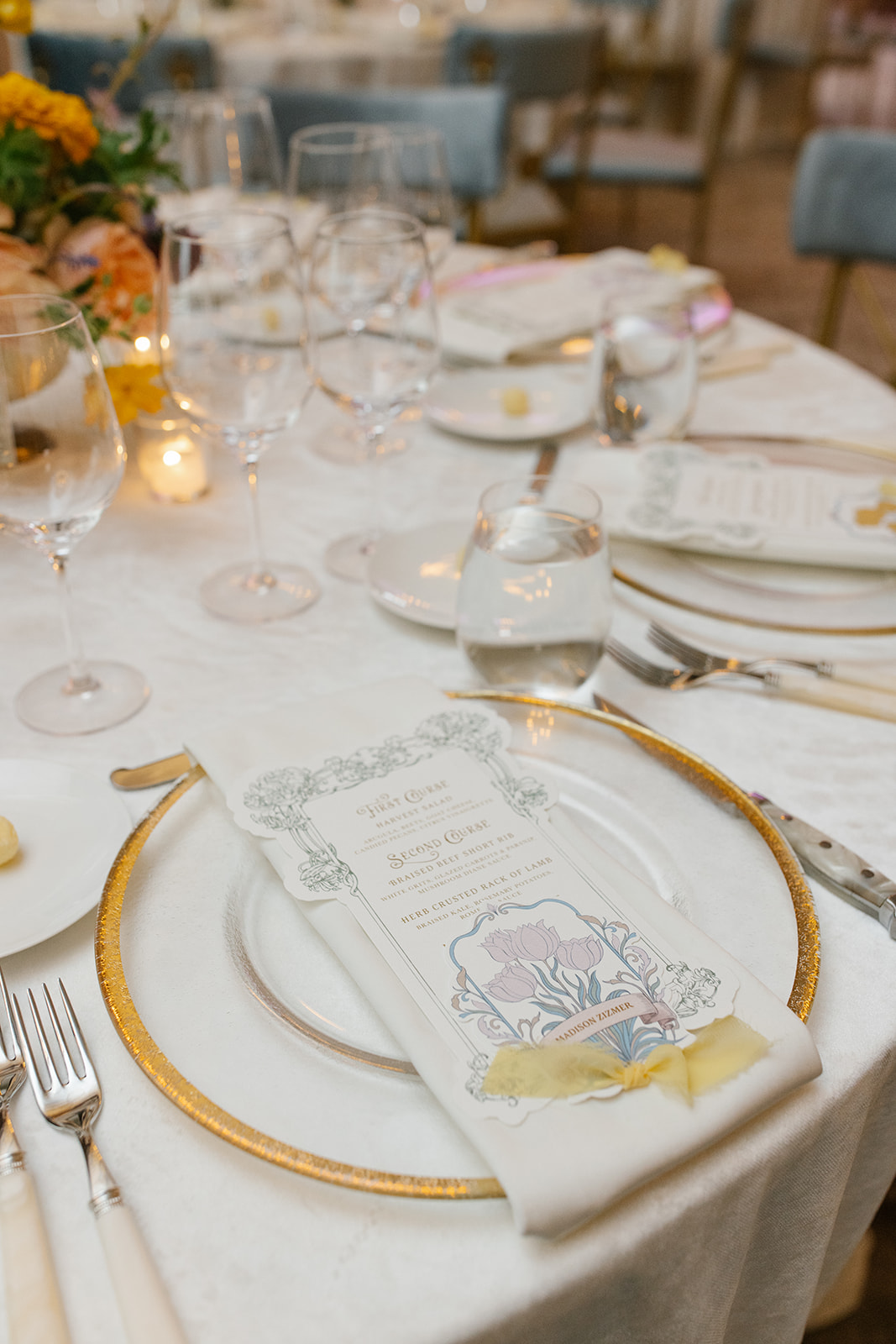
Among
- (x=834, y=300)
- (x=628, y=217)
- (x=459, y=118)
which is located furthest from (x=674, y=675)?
(x=628, y=217)

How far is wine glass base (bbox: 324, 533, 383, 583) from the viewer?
0.96 m

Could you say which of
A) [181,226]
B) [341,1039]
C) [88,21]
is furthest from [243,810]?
[88,21]

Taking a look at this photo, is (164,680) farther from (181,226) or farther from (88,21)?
(88,21)

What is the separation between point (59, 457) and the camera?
0.72m

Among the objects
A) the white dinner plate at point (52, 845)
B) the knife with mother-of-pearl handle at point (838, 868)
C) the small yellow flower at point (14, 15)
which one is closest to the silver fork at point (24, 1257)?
the white dinner plate at point (52, 845)

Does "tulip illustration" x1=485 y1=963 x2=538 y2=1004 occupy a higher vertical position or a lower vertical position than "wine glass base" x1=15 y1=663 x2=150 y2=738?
higher

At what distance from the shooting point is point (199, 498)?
110 cm

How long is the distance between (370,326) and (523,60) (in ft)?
9.84

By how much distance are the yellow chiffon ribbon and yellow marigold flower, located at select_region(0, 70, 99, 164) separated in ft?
3.09

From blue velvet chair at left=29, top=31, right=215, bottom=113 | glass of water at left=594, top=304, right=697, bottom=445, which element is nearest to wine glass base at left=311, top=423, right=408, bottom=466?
glass of water at left=594, top=304, right=697, bottom=445

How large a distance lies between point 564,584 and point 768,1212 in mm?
380

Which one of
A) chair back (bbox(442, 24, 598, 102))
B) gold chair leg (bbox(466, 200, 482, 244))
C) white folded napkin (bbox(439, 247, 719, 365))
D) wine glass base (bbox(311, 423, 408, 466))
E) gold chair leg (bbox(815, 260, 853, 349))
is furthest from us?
chair back (bbox(442, 24, 598, 102))

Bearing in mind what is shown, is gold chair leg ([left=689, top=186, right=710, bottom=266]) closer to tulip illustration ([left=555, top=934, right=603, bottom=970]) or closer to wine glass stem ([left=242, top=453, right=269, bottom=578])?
wine glass stem ([left=242, top=453, right=269, bottom=578])

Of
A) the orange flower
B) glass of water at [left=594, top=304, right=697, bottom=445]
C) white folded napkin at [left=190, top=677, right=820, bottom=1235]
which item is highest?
the orange flower
